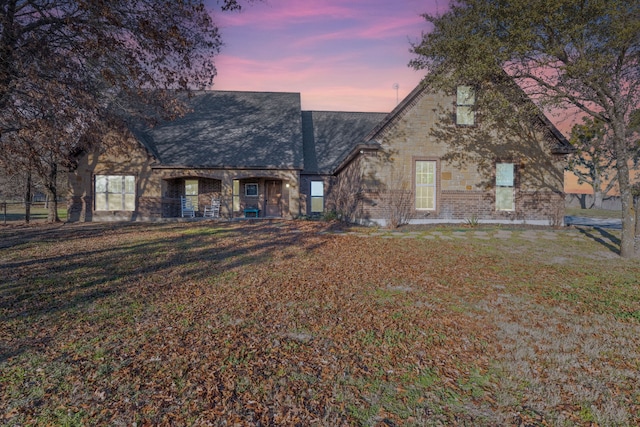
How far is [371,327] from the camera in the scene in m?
3.95

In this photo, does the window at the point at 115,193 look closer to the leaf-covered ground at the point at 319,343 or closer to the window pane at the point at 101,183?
the window pane at the point at 101,183

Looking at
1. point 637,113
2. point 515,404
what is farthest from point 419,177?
point 515,404

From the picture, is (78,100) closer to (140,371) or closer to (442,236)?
(140,371)

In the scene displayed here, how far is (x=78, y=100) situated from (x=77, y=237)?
5.74m

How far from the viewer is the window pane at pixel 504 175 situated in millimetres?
14086

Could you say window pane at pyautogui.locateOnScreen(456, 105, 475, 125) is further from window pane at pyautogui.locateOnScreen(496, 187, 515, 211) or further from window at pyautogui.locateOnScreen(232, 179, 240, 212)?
window at pyautogui.locateOnScreen(232, 179, 240, 212)

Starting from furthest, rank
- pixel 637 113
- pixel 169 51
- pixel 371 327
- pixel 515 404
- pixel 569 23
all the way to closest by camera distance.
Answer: pixel 637 113 < pixel 569 23 < pixel 169 51 < pixel 371 327 < pixel 515 404

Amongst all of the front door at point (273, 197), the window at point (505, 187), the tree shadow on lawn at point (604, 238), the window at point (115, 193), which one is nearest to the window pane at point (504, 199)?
the window at point (505, 187)

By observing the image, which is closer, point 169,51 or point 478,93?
point 169,51

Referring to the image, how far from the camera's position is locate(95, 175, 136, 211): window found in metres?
18.1

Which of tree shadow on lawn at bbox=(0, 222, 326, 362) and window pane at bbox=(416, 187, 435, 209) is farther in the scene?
window pane at bbox=(416, 187, 435, 209)

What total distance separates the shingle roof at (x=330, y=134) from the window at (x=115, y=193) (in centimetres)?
966

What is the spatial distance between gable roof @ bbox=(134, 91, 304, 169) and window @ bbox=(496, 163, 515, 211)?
32.6 ft

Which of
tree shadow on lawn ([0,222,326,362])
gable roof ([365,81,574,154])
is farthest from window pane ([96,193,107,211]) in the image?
gable roof ([365,81,574,154])
